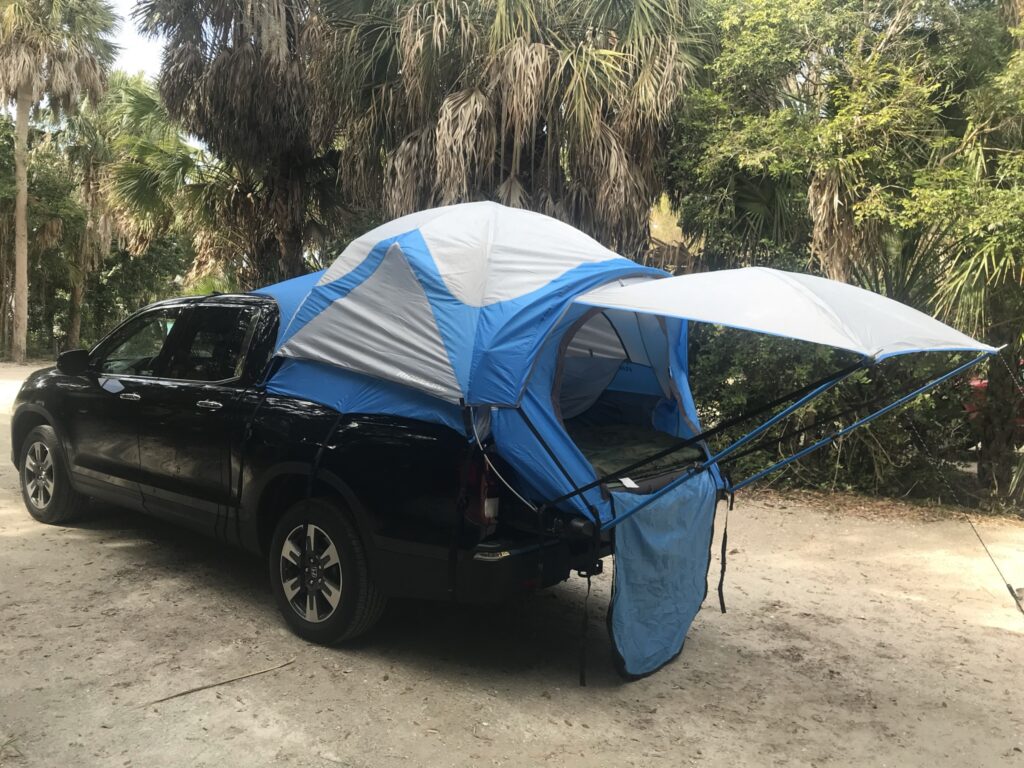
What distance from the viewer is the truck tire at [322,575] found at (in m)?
4.07

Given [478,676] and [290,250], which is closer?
[478,676]

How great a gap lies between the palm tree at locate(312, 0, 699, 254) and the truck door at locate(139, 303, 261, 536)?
4436 millimetres

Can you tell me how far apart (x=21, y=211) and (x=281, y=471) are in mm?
21735

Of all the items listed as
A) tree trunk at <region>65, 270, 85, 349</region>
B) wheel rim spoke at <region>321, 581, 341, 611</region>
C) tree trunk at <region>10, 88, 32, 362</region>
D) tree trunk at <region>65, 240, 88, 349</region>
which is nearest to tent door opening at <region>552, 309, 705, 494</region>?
wheel rim spoke at <region>321, 581, 341, 611</region>

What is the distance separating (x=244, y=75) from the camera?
11.0m

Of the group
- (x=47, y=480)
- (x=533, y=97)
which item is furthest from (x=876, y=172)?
(x=47, y=480)

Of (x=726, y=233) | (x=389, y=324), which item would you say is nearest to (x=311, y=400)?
(x=389, y=324)

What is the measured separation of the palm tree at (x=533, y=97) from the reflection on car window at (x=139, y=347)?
415 centimetres

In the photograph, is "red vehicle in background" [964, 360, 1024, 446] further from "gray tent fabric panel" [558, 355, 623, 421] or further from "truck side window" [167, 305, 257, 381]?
"truck side window" [167, 305, 257, 381]

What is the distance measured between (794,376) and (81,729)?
6.83 metres

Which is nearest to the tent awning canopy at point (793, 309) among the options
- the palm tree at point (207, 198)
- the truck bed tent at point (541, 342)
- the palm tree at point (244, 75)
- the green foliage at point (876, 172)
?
the truck bed tent at point (541, 342)

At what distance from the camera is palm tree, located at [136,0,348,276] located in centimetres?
1108

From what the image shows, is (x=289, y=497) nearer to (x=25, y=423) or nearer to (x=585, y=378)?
(x=585, y=378)

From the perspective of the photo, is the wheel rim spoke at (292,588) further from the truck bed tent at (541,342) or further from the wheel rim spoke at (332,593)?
the truck bed tent at (541,342)
